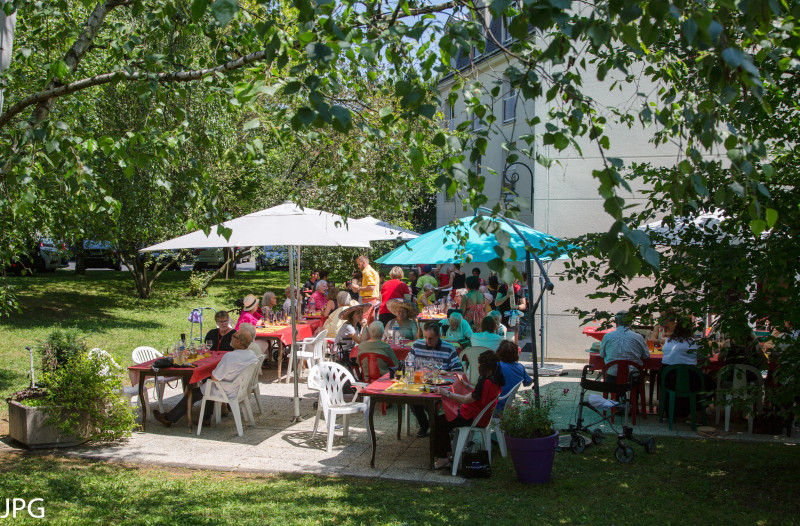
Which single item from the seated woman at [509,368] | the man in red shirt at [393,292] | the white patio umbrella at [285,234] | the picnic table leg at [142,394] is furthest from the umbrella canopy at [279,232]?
the seated woman at [509,368]

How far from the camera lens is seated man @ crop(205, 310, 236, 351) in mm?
8562

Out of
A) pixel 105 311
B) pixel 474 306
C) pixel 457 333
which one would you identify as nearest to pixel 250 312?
pixel 474 306

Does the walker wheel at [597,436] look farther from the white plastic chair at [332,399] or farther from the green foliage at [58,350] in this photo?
the green foliage at [58,350]

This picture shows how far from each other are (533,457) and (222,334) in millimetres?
4764

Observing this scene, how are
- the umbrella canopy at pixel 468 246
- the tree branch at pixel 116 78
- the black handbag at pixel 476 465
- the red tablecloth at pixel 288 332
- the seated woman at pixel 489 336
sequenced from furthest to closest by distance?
the red tablecloth at pixel 288 332
the umbrella canopy at pixel 468 246
the seated woman at pixel 489 336
the black handbag at pixel 476 465
the tree branch at pixel 116 78

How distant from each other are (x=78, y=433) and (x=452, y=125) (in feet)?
65.1

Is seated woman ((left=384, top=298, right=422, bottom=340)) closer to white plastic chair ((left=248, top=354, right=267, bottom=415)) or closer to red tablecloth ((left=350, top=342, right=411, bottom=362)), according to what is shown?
red tablecloth ((left=350, top=342, right=411, bottom=362))

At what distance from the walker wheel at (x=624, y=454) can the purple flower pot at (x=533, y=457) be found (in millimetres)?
1024

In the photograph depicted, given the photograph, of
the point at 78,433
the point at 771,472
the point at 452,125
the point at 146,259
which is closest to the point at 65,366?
the point at 78,433

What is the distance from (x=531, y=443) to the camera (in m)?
5.92

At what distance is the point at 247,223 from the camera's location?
855 centimetres

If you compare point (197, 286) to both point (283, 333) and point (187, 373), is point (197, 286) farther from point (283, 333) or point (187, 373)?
point (187, 373)

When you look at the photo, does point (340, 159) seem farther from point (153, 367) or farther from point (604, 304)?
point (604, 304)

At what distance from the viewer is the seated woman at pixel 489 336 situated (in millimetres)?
8320
